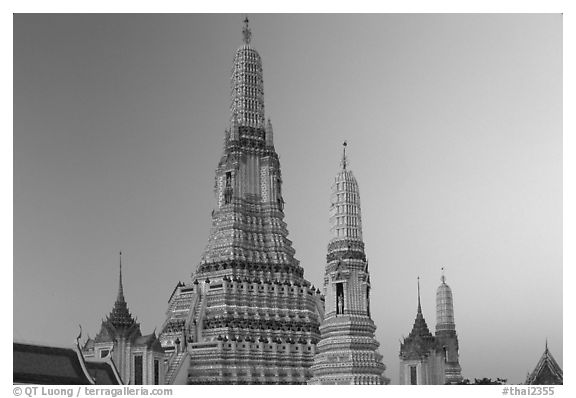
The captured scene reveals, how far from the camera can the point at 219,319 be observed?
28.1 meters

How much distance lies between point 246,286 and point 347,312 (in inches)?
228

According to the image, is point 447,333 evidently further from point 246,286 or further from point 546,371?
point 546,371

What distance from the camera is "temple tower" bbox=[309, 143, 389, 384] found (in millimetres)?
23109

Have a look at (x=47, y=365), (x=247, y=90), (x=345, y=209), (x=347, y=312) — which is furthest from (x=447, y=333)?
(x=47, y=365)

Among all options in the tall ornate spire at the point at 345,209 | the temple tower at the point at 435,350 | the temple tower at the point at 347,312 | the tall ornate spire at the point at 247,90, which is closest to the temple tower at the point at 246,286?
the tall ornate spire at the point at 247,90

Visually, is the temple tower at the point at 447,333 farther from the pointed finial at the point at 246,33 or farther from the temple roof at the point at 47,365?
the temple roof at the point at 47,365

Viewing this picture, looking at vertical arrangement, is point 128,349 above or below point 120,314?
below

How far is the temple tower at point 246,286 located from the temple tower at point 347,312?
13.5ft

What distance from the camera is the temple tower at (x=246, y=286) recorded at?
27.6 m

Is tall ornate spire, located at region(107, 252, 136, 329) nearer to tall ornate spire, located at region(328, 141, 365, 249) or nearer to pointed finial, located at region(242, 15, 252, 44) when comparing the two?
tall ornate spire, located at region(328, 141, 365, 249)

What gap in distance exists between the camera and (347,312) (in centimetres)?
2350

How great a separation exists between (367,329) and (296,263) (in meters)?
6.84

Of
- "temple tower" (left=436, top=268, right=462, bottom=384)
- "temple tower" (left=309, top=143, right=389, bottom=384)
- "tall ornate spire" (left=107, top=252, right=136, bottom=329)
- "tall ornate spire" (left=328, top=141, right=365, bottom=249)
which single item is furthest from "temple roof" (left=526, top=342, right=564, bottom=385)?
"tall ornate spire" (left=107, top=252, right=136, bottom=329)

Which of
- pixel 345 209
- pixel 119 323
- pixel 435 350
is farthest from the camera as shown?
pixel 435 350
